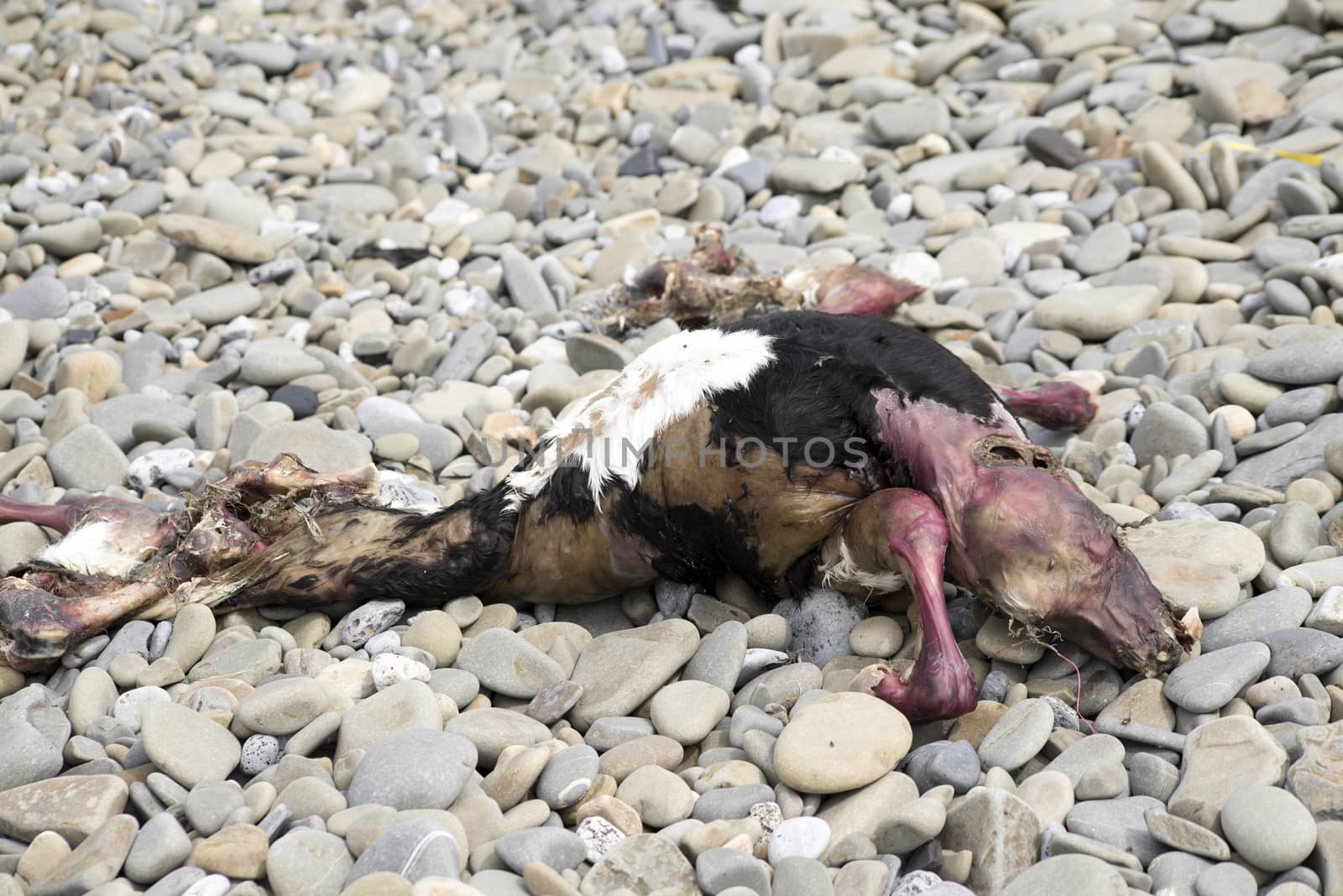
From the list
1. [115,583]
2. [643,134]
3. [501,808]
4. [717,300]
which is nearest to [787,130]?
[643,134]

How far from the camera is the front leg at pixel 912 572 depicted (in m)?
2.98

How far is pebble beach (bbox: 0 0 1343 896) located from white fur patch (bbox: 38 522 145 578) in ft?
0.66

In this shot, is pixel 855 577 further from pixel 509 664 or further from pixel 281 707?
pixel 281 707

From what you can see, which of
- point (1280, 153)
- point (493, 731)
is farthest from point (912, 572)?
point (1280, 153)

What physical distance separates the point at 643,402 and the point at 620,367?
124 centimetres

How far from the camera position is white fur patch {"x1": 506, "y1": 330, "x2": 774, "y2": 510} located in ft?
11.9

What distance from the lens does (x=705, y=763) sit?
3.09 m

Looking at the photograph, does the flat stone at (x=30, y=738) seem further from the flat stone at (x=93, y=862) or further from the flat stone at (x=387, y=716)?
the flat stone at (x=387, y=716)

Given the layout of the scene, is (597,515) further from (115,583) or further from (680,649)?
(115,583)

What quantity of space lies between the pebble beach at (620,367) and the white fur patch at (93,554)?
7.9 inches

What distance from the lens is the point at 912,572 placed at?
3.13 m

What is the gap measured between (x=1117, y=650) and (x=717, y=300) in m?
2.62

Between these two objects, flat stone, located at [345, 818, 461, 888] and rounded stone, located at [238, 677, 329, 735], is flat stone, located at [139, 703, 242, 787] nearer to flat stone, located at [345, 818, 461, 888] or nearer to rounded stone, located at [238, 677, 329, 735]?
rounded stone, located at [238, 677, 329, 735]

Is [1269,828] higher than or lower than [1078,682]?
higher
